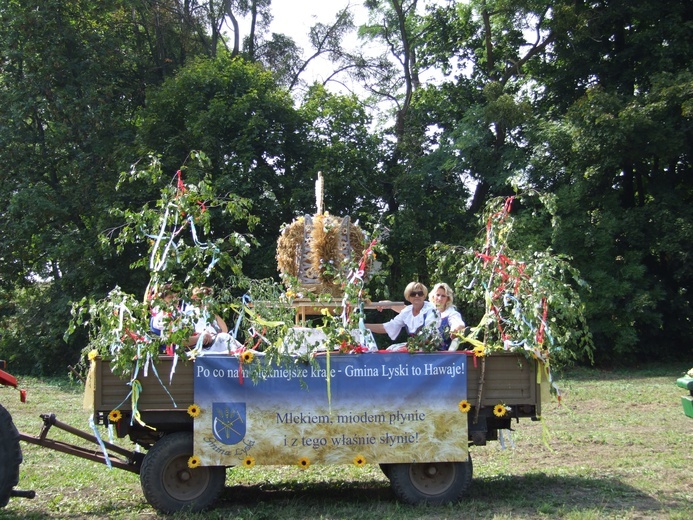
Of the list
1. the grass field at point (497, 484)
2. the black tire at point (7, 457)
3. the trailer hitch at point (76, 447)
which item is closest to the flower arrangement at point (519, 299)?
the grass field at point (497, 484)

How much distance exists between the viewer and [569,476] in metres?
7.99

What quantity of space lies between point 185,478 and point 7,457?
56.0 inches

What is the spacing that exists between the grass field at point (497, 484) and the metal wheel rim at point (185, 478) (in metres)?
0.27

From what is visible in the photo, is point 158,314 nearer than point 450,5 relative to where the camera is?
Yes

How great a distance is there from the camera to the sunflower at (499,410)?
22.4 feet

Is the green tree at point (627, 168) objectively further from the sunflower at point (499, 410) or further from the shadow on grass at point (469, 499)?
the sunflower at point (499, 410)

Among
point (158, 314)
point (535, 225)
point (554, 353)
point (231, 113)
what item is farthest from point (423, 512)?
point (231, 113)

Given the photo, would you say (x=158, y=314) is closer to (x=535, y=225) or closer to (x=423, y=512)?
(x=423, y=512)

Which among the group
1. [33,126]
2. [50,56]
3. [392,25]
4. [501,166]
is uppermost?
[392,25]

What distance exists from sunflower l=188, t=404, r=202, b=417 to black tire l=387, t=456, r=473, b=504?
68.3 inches

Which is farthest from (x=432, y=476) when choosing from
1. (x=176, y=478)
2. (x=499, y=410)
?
(x=176, y=478)

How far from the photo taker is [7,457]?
6133mm

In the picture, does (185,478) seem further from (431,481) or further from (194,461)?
(431,481)

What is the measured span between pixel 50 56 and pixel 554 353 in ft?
64.5
